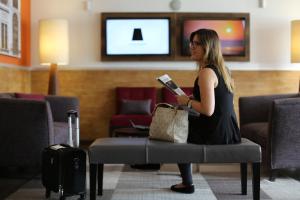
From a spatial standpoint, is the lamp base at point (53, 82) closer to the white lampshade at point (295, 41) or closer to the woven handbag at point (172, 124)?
the woven handbag at point (172, 124)

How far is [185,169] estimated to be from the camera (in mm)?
3189

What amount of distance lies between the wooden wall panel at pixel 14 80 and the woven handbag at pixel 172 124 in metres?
2.86

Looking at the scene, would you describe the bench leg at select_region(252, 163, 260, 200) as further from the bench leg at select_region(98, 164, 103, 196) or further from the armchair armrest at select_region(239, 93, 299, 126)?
the armchair armrest at select_region(239, 93, 299, 126)

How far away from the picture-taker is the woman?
112 inches

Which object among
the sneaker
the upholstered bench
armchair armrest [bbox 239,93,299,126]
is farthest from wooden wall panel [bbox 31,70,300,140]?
the upholstered bench

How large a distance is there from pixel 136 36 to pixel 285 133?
10.2 feet

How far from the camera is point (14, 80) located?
560cm

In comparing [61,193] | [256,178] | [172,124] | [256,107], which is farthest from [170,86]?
[256,107]

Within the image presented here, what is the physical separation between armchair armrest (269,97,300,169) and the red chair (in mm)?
2099

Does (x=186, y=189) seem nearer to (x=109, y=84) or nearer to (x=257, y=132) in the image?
(x=257, y=132)

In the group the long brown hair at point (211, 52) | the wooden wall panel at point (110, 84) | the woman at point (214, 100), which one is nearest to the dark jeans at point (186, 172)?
the woman at point (214, 100)

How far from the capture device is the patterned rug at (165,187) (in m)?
3.16

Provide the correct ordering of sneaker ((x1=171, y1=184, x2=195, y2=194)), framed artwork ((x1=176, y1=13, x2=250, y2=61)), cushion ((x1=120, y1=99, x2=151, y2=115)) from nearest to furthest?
sneaker ((x1=171, y1=184, x2=195, y2=194))
cushion ((x1=120, y1=99, x2=151, y2=115))
framed artwork ((x1=176, y1=13, x2=250, y2=61))

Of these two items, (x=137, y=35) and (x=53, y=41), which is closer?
(x=53, y=41)
